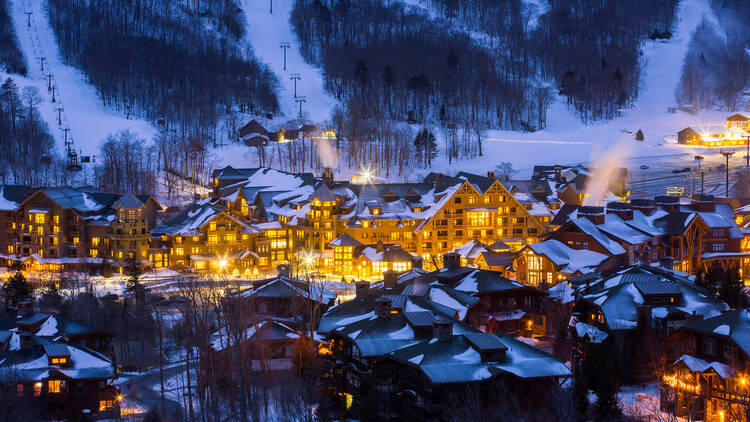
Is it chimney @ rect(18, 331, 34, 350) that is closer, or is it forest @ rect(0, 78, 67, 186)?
chimney @ rect(18, 331, 34, 350)

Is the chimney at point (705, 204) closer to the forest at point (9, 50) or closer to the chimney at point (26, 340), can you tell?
the chimney at point (26, 340)

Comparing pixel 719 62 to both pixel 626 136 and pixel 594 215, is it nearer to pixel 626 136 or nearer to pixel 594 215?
pixel 626 136

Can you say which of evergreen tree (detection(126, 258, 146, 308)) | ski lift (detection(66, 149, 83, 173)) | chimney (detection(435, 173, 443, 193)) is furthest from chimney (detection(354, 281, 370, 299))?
ski lift (detection(66, 149, 83, 173))

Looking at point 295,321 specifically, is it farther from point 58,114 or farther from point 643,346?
point 58,114

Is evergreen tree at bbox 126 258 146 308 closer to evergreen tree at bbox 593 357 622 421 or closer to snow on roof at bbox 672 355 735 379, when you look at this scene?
evergreen tree at bbox 593 357 622 421

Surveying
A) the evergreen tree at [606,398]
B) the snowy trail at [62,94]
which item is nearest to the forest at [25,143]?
the snowy trail at [62,94]

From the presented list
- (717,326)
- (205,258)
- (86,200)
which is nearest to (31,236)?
(86,200)
